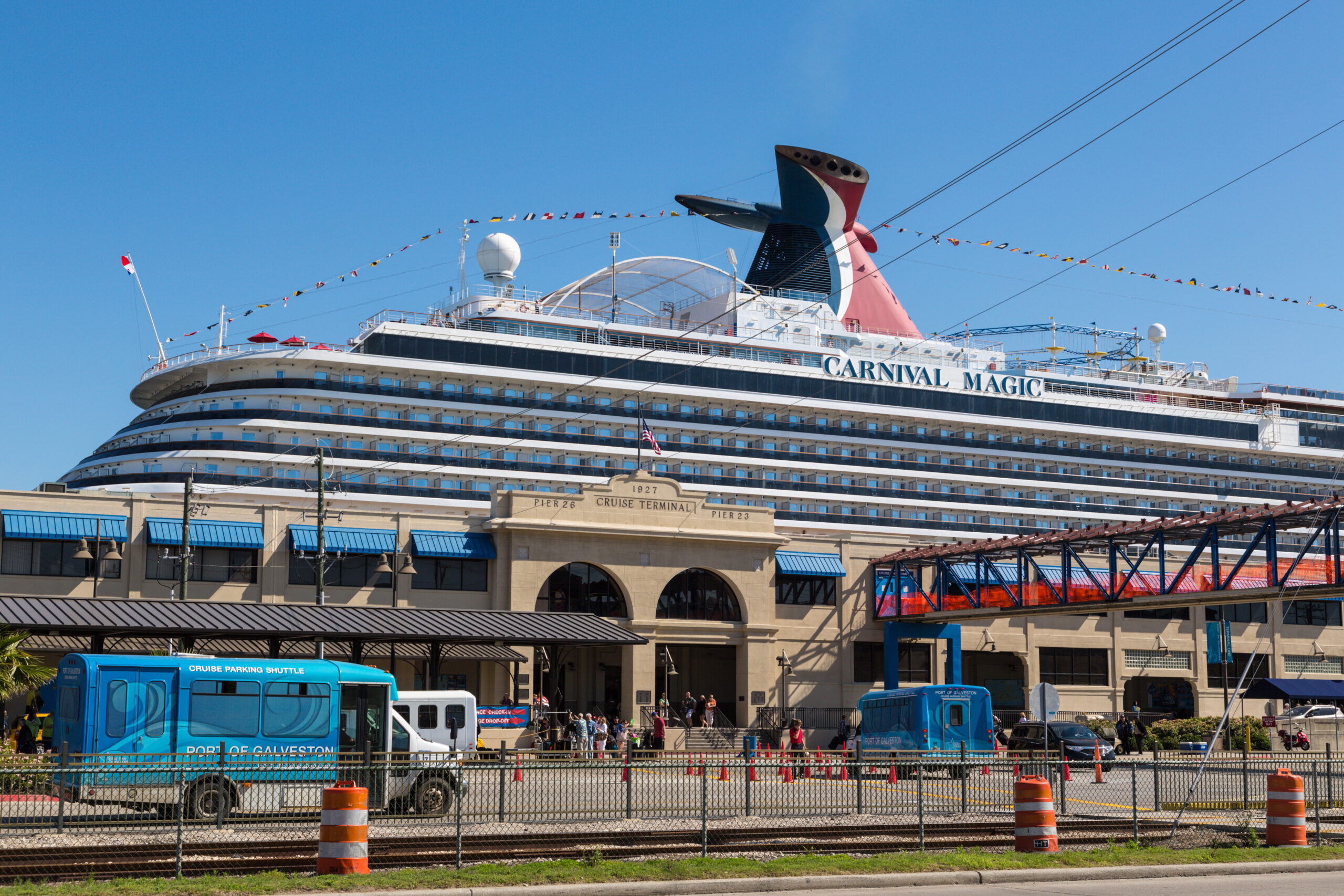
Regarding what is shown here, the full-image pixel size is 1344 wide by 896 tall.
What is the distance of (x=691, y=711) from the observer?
46531 mm

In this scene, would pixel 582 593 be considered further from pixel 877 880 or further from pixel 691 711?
pixel 877 880

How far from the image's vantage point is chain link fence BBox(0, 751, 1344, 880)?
17.6 m

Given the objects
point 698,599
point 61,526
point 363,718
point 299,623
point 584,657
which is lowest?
point 363,718

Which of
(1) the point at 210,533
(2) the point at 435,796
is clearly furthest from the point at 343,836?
(1) the point at 210,533

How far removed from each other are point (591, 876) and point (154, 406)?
2001 inches

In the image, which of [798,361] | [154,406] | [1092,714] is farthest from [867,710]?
[154,406]

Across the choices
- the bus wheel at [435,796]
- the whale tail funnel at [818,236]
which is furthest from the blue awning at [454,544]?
the whale tail funnel at [818,236]

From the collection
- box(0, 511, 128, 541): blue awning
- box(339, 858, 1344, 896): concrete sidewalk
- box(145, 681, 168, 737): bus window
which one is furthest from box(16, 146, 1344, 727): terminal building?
box(339, 858, 1344, 896): concrete sidewalk

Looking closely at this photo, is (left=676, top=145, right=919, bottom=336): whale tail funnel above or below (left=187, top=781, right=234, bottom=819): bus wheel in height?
above

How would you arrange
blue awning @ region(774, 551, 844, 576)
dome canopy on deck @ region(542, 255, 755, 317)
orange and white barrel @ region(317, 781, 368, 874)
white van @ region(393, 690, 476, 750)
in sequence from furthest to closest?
dome canopy on deck @ region(542, 255, 755, 317), blue awning @ region(774, 551, 844, 576), white van @ region(393, 690, 476, 750), orange and white barrel @ region(317, 781, 368, 874)

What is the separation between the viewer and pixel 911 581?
53719 mm

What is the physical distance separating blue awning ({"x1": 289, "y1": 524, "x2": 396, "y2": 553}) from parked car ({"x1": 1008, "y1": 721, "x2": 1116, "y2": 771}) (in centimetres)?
2096

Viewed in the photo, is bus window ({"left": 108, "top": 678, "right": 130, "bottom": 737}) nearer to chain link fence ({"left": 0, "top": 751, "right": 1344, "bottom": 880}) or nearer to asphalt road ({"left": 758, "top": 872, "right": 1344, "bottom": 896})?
chain link fence ({"left": 0, "top": 751, "right": 1344, "bottom": 880})

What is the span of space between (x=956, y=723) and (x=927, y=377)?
3619 cm
